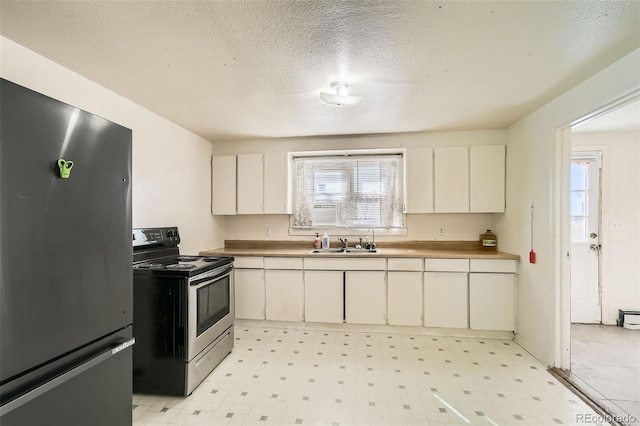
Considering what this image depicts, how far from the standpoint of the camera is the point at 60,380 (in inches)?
41.7

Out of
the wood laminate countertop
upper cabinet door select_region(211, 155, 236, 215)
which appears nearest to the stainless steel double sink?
the wood laminate countertop

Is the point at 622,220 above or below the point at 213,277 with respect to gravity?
above

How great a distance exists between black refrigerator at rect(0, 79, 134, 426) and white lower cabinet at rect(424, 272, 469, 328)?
2645 millimetres

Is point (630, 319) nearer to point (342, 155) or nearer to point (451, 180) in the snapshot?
point (451, 180)

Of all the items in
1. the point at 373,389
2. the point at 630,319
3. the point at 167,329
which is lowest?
the point at 373,389

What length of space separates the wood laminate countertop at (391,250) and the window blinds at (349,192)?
28 centimetres

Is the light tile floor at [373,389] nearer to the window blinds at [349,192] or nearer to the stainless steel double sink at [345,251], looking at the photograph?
the stainless steel double sink at [345,251]

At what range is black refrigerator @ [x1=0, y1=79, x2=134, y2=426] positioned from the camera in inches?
36.8

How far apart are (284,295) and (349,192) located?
1506 millimetres

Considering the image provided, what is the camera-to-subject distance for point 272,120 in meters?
2.90

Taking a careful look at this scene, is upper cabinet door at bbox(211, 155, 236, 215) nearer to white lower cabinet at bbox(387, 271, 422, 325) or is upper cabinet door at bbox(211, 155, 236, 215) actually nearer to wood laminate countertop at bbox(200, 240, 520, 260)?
wood laminate countertop at bbox(200, 240, 520, 260)

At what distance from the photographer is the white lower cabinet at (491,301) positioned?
292 centimetres

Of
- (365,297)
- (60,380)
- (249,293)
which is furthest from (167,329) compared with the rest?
(365,297)

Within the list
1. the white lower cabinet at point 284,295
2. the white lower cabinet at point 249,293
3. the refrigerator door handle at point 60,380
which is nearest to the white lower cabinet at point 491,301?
the white lower cabinet at point 284,295
